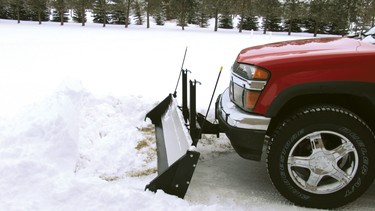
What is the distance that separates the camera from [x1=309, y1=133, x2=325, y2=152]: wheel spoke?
2.98 m

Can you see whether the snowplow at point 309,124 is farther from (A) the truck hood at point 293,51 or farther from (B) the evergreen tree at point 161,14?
(B) the evergreen tree at point 161,14

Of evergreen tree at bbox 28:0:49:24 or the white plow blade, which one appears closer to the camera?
the white plow blade

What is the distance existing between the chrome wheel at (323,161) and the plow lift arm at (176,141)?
831 millimetres

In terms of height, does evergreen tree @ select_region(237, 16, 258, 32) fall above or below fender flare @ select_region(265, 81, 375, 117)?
above

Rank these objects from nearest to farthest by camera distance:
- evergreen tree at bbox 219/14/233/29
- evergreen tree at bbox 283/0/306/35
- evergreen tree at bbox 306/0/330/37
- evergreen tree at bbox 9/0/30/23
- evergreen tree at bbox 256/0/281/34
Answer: evergreen tree at bbox 9/0/30/23, evergreen tree at bbox 306/0/330/37, evergreen tree at bbox 283/0/306/35, evergreen tree at bbox 256/0/281/34, evergreen tree at bbox 219/14/233/29

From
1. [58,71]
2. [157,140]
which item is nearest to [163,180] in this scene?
[157,140]

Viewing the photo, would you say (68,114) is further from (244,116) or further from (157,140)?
(244,116)

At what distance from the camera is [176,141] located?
12.1 feet

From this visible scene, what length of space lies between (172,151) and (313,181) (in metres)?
1.33

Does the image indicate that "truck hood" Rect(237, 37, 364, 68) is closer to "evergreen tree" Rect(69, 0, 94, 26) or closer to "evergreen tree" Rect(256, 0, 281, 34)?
"evergreen tree" Rect(69, 0, 94, 26)

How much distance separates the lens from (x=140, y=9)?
151 ft

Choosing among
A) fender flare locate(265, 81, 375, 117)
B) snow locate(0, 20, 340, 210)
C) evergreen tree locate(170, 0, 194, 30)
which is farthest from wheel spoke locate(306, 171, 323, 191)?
evergreen tree locate(170, 0, 194, 30)

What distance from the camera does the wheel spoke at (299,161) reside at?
119 inches

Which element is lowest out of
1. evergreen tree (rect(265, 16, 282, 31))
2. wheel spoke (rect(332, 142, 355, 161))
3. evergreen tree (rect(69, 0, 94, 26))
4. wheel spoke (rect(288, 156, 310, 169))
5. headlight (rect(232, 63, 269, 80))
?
wheel spoke (rect(288, 156, 310, 169))
